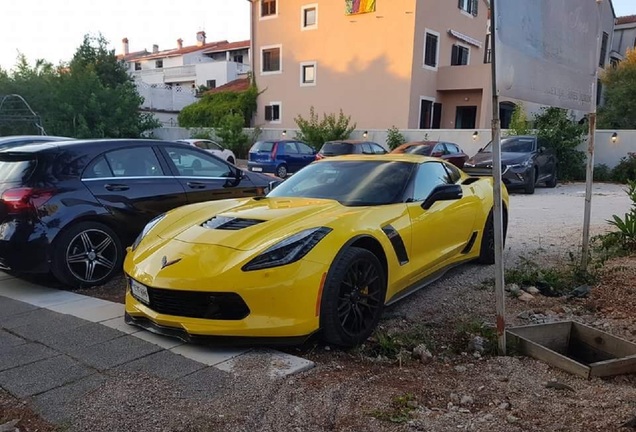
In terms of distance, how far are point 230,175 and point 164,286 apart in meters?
3.53

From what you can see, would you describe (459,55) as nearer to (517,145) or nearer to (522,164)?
(517,145)

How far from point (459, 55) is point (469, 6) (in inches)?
113

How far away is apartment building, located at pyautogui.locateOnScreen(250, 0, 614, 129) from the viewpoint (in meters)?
25.3

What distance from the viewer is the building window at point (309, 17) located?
2833 cm

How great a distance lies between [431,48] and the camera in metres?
26.1

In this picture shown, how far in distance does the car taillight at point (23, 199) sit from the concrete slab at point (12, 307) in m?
0.86

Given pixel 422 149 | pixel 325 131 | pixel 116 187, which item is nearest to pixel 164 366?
pixel 116 187

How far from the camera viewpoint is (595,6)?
507 cm

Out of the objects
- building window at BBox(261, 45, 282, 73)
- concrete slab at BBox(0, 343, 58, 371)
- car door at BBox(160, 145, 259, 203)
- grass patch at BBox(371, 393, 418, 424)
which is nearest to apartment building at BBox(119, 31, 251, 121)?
building window at BBox(261, 45, 282, 73)

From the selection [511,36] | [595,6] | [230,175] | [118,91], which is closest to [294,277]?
[511,36]

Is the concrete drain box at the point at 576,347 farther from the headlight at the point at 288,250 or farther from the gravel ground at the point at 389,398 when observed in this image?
the headlight at the point at 288,250

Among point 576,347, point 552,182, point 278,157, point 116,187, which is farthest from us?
point 278,157

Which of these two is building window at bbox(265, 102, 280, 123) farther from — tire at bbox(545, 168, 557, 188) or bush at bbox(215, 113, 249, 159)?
tire at bbox(545, 168, 557, 188)

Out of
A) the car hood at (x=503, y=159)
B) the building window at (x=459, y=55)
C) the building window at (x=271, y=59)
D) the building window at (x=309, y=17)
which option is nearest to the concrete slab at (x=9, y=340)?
the car hood at (x=503, y=159)
